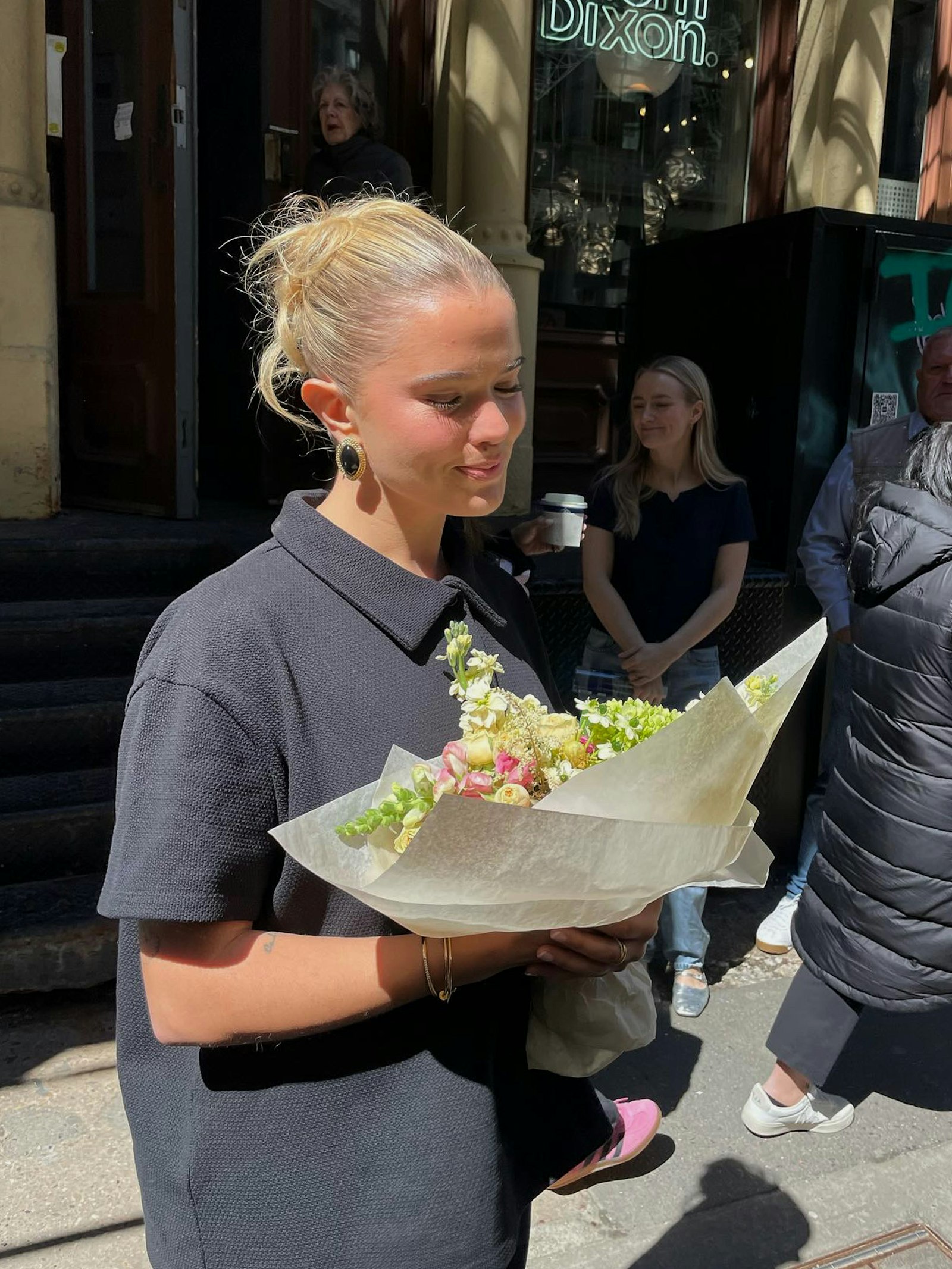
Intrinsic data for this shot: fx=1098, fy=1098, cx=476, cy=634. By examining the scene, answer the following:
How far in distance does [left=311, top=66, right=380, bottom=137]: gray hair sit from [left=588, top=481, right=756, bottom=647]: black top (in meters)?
2.93

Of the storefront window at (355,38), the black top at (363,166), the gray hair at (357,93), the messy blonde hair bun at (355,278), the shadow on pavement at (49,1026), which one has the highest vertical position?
the storefront window at (355,38)

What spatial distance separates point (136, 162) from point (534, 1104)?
16.6 feet

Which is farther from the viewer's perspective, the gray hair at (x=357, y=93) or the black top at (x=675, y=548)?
the gray hair at (x=357, y=93)

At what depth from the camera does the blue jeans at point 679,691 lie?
3.75 m

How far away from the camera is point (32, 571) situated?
440 cm

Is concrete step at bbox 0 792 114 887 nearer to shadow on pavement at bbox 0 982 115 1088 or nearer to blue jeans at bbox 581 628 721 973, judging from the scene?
shadow on pavement at bbox 0 982 115 1088

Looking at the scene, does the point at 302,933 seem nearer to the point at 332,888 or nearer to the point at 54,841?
the point at 332,888

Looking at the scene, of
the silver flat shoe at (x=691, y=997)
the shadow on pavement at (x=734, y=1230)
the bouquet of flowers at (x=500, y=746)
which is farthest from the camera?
the silver flat shoe at (x=691, y=997)

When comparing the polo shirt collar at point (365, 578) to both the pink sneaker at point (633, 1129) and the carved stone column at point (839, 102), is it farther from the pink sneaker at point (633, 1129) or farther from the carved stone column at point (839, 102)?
the carved stone column at point (839, 102)

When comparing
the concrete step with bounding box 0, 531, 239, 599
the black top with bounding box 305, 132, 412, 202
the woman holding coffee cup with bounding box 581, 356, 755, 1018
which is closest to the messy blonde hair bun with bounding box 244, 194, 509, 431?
the woman holding coffee cup with bounding box 581, 356, 755, 1018

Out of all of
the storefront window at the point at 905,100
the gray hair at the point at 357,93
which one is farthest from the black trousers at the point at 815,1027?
the storefront window at the point at 905,100

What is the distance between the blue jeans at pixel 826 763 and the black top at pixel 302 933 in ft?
9.75

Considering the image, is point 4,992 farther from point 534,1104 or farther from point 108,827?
point 534,1104

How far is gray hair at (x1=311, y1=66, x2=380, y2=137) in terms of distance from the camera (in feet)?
17.8
